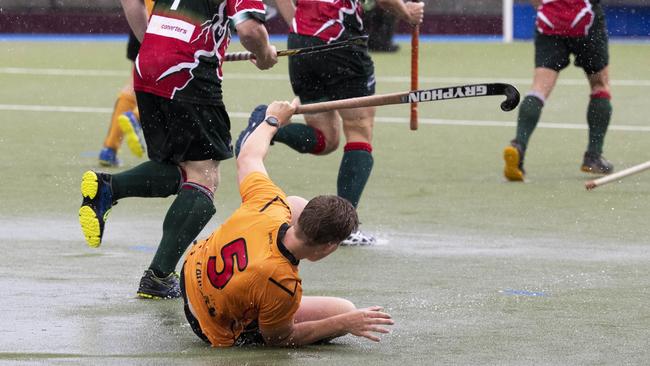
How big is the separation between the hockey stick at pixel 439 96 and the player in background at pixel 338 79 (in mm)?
2101

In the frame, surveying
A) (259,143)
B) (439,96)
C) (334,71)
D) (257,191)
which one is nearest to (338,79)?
(334,71)

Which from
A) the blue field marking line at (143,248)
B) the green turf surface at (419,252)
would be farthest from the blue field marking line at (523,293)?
the blue field marking line at (143,248)

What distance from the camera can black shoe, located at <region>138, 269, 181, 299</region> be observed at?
6.03 m

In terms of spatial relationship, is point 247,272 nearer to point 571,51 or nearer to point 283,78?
point 571,51

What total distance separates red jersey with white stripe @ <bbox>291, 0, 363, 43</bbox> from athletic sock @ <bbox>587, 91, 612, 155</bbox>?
2882mm

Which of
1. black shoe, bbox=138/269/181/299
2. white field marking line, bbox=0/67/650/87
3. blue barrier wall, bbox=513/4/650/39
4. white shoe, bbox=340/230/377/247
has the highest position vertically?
black shoe, bbox=138/269/181/299

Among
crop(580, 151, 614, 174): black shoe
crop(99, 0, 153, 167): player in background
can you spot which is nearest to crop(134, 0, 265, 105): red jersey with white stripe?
crop(99, 0, 153, 167): player in background

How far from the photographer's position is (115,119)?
406 inches

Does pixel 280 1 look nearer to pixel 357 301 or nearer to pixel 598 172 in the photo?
pixel 357 301

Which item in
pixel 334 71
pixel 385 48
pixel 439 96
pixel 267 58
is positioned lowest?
pixel 385 48

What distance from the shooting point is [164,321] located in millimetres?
5641

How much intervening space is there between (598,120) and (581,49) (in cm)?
54

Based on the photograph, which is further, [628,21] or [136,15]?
[628,21]

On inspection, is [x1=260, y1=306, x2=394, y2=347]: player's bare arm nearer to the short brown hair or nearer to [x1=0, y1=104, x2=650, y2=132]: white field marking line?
the short brown hair
